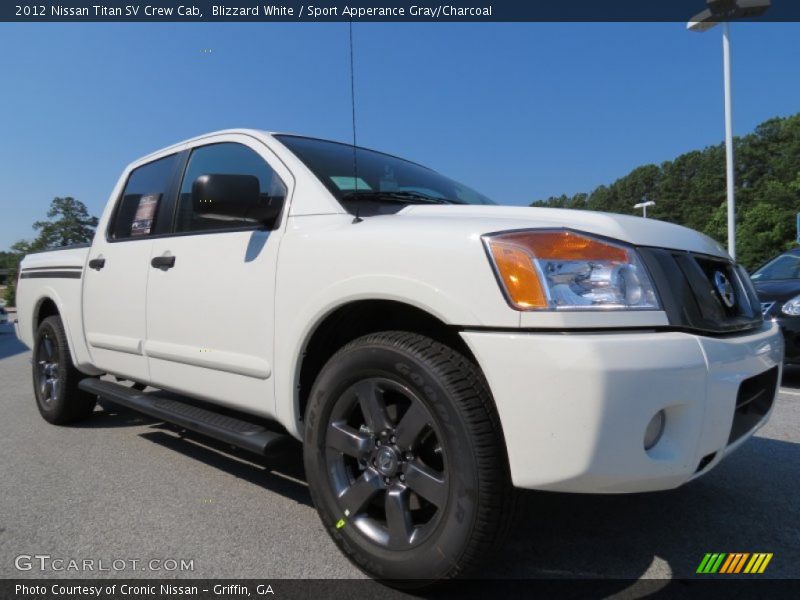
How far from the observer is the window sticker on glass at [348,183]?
2387mm

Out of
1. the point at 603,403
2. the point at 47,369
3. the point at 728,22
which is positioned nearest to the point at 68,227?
the point at 47,369

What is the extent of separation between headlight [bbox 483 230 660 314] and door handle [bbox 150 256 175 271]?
1.79 m

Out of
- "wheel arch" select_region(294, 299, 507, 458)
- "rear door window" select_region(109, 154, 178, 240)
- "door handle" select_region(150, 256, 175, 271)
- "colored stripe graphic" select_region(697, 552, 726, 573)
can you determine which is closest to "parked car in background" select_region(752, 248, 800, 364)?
"colored stripe graphic" select_region(697, 552, 726, 573)

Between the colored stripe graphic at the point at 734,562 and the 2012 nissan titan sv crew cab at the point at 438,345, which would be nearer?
the 2012 nissan titan sv crew cab at the point at 438,345

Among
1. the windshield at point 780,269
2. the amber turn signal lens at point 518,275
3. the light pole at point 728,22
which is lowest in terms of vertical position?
the windshield at point 780,269

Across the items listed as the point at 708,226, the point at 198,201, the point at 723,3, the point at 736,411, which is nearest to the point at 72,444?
the point at 198,201

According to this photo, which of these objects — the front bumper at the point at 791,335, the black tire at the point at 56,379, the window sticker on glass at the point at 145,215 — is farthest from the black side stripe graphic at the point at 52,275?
the front bumper at the point at 791,335

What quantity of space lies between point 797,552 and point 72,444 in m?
3.98

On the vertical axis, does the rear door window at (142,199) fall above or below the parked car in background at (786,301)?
above

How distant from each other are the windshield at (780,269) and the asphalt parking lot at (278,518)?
336cm

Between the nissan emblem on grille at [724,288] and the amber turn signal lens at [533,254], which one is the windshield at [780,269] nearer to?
the nissan emblem on grille at [724,288]

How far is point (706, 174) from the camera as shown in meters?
55.9

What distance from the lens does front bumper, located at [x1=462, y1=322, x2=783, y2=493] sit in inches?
56.0

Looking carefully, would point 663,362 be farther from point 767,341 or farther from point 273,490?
point 273,490
